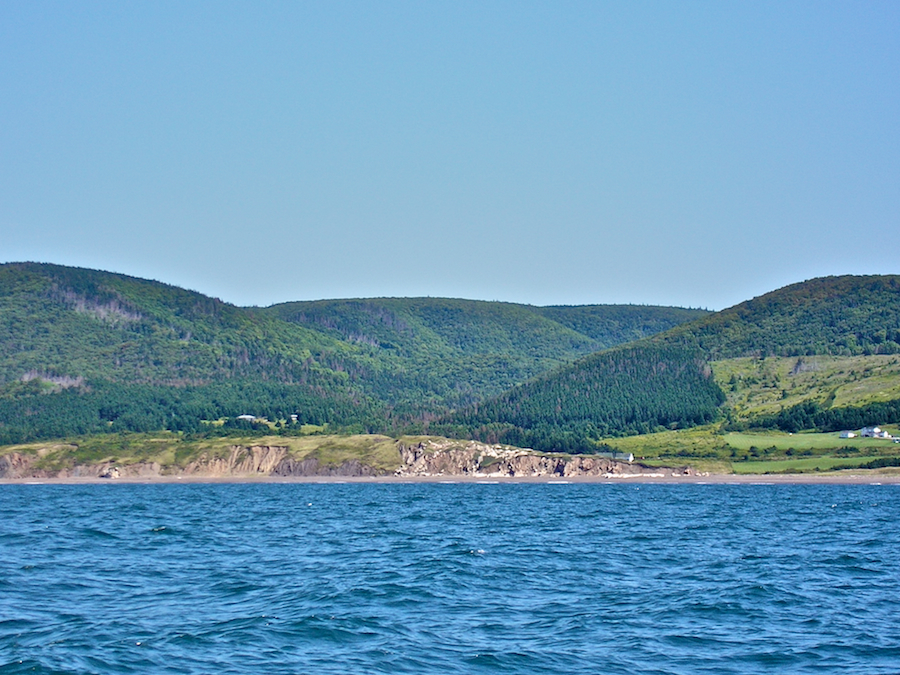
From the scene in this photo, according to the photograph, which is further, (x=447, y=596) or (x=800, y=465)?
(x=800, y=465)

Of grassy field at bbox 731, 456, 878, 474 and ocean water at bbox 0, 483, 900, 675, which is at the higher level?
grassy field at bbox 731, 456, 878, 474

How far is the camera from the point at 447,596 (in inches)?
1907

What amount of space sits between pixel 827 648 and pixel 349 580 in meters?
22.6

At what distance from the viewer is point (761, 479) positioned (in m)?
183

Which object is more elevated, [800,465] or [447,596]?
[800,465]

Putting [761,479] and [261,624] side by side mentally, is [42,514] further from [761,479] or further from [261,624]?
[761,479]

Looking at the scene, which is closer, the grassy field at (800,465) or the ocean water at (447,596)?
the ocean water at (447,596)

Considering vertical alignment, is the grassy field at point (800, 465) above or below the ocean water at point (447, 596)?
above

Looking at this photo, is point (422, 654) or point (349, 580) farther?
point (349, 580)

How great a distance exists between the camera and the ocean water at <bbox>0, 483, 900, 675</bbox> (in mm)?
36719

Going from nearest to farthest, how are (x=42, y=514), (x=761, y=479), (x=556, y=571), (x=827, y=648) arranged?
(x=827, y=648) < (x=556, y=571) < (x=42, y=514) < (x=761, y=479)

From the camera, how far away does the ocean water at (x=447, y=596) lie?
120ft

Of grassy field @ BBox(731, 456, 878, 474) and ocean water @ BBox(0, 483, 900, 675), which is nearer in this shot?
ocean water @ BBox(0, 483, 900, 675)

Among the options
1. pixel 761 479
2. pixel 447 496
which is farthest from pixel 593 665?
pixel 761 479
